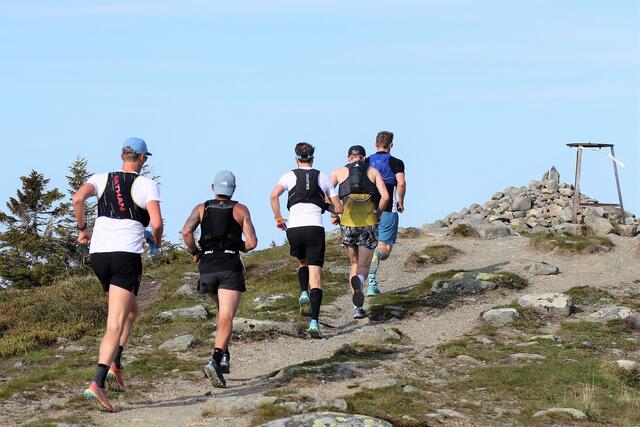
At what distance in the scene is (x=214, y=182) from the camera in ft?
39.8

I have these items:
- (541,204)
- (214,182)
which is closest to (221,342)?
(214,182)

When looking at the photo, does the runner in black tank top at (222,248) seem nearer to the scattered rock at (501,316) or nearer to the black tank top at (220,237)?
the black tank top at (220,237)

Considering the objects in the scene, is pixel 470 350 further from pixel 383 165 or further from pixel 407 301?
pixel 407 301

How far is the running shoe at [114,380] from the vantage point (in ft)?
39.1

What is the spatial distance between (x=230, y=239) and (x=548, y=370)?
5.00 m

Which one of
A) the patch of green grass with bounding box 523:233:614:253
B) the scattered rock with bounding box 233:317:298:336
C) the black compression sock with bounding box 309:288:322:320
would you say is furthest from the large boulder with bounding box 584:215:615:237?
the black compression sock with bounding box 309:288:322:320

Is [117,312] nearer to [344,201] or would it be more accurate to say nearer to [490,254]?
[344,201]

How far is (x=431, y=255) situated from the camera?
2653 cm

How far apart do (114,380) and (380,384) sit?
11.5 ft

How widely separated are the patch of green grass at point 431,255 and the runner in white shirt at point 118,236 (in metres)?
15.4

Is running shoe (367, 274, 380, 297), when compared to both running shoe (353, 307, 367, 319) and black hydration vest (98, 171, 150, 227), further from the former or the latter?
black hydration vest (98, 171, 150, 227)

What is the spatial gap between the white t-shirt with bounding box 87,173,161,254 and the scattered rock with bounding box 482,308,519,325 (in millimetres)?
9064

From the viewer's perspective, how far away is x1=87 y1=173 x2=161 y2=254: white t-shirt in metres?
10.9

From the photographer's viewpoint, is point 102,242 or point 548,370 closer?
point 102,242
